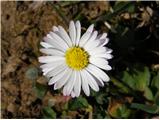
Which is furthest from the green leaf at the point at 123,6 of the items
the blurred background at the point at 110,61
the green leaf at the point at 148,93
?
the green leaf at the point at 148,93

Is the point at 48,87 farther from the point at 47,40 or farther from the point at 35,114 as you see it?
the point at 47,40

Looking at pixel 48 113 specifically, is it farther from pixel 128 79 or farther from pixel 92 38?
pixel 92 38

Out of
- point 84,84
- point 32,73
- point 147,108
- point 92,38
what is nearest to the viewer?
point 92,38

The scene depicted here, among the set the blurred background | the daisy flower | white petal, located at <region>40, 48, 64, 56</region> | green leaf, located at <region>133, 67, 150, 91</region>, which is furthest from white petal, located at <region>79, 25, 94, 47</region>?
green leaf, located at <region>133, 67, 150, 91</region>

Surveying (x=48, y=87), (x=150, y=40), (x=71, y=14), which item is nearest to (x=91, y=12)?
(x=71, y=14)

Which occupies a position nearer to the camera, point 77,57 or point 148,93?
point 77,57

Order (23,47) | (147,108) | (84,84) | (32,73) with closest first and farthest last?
(84,84), (147,108), (32,73), (23,47)

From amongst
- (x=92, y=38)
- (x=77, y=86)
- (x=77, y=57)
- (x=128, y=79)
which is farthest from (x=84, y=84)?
(x=128, y=79)
